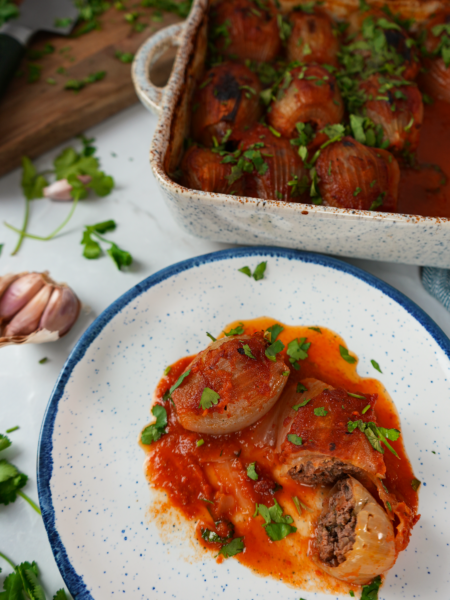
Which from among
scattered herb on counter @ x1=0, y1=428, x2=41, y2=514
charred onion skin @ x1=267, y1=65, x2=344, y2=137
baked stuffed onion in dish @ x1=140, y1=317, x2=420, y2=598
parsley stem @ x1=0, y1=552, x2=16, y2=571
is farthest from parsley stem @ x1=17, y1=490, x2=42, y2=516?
charred onion skin @ x1=267, y1=65, x2=344, y2=137

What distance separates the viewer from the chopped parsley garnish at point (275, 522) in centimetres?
178

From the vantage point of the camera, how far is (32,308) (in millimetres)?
2240

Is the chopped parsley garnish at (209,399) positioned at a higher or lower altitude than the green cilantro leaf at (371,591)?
higher

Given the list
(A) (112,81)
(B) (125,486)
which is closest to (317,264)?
(B) (125,486)

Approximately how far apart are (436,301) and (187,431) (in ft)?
4.74

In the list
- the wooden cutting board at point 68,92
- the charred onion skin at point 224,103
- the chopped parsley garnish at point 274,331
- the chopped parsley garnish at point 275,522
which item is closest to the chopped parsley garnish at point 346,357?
the chopped parsley garnish at point 274,331

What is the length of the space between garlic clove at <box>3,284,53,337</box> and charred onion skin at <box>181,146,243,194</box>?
0.94 metres

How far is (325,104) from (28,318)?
5.99ft

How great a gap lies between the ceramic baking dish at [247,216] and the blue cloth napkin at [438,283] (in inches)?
5.2

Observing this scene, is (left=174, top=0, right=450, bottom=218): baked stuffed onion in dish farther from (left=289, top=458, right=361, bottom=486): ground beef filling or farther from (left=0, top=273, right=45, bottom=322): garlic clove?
(left=289, top=458, right=361, bottom=486): ground beef filling

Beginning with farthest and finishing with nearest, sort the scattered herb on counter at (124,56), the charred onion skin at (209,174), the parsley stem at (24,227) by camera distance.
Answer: the scattered herb on counter at (124,56)
the parsley stem at (24,227)
the charred onion skin at (209,174)

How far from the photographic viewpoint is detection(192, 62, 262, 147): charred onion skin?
2254 millimetres

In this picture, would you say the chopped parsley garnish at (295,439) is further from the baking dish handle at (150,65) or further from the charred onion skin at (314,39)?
the charred onion skin at (314,39)

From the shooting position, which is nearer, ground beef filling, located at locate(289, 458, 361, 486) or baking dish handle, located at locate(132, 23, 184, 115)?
ground beef filling, located at locate(289, 458, 361, 486)
